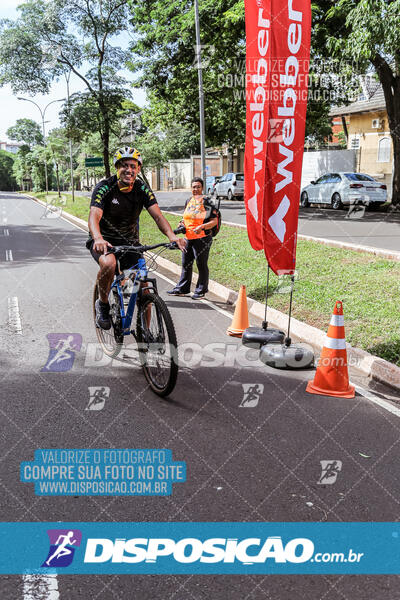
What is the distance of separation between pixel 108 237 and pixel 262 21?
106 inches

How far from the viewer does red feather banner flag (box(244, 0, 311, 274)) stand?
5355mm

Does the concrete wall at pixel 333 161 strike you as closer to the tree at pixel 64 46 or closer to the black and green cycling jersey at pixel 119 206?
the tree at pixel 64 46

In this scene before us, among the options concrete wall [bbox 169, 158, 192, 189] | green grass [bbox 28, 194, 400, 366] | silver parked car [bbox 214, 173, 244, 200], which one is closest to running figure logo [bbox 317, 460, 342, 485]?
green grass [bbox 28, 194, 400, 366]

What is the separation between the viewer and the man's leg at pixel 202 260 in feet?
27.9

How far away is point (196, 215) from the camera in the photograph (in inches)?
336

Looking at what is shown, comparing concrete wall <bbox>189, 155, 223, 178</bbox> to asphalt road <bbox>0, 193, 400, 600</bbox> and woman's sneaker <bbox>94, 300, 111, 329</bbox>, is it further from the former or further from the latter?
woman's sneaker <bbox>94, 300, 111, 329</bbox>

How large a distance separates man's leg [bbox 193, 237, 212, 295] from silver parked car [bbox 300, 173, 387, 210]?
14733mm

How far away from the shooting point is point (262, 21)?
17.8ft

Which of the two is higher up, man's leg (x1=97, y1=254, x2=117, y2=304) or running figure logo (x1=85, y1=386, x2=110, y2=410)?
man's leg (x1=97, y1=254, x2=117, y2=304)

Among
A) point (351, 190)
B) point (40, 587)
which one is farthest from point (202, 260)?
point (351, 190)

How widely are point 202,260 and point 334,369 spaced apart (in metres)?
4.07

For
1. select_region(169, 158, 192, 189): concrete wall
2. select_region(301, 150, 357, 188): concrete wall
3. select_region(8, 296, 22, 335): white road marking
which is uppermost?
select_region(169, 158, 192, 189): concrete wall

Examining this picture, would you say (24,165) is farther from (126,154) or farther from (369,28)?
(126,154)

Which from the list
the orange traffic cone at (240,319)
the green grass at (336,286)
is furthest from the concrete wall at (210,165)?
the orange traffic cone at (240,319)
